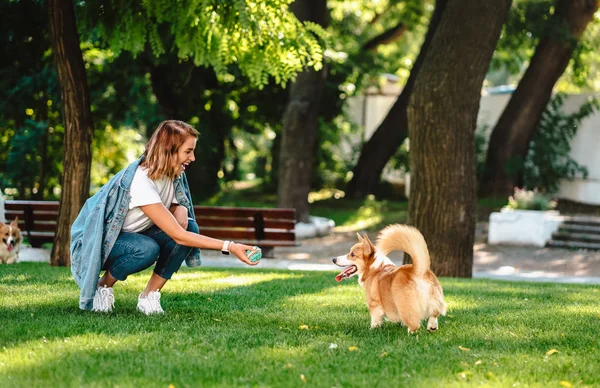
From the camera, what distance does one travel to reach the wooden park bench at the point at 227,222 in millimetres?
13492

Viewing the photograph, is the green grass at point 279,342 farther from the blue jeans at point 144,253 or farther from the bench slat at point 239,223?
the bench slat at point 239,223

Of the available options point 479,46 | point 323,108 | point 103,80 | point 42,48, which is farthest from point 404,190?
point 479,46

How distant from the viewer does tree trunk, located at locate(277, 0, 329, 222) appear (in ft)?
58.8

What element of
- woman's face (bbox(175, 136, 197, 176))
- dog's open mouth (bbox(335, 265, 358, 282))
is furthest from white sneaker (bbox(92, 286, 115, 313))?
dog's open mouth (bbox(335, 265, 358, 282))

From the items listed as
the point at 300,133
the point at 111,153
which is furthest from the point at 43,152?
the point at 300,133

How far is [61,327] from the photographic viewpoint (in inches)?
228

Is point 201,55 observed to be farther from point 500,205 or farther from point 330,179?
point 330,179

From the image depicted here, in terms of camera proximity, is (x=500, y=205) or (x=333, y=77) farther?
A: (x=333, y=77)

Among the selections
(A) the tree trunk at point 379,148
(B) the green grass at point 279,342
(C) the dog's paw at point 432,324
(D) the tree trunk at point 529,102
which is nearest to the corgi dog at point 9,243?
(B) the green grass at point 279,342

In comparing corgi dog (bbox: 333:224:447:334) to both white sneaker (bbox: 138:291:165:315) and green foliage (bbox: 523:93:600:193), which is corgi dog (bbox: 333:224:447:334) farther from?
green foliage (bbox: 523:93:600:193)

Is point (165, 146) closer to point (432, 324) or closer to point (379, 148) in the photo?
point (432, 324)

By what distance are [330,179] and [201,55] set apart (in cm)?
1415

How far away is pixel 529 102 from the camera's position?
19828 millimetres

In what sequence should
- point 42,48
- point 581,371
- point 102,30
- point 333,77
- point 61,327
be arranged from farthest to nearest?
point 333,77 < point 42,48 < point 102,30 < point 61,327 < point 581,371
